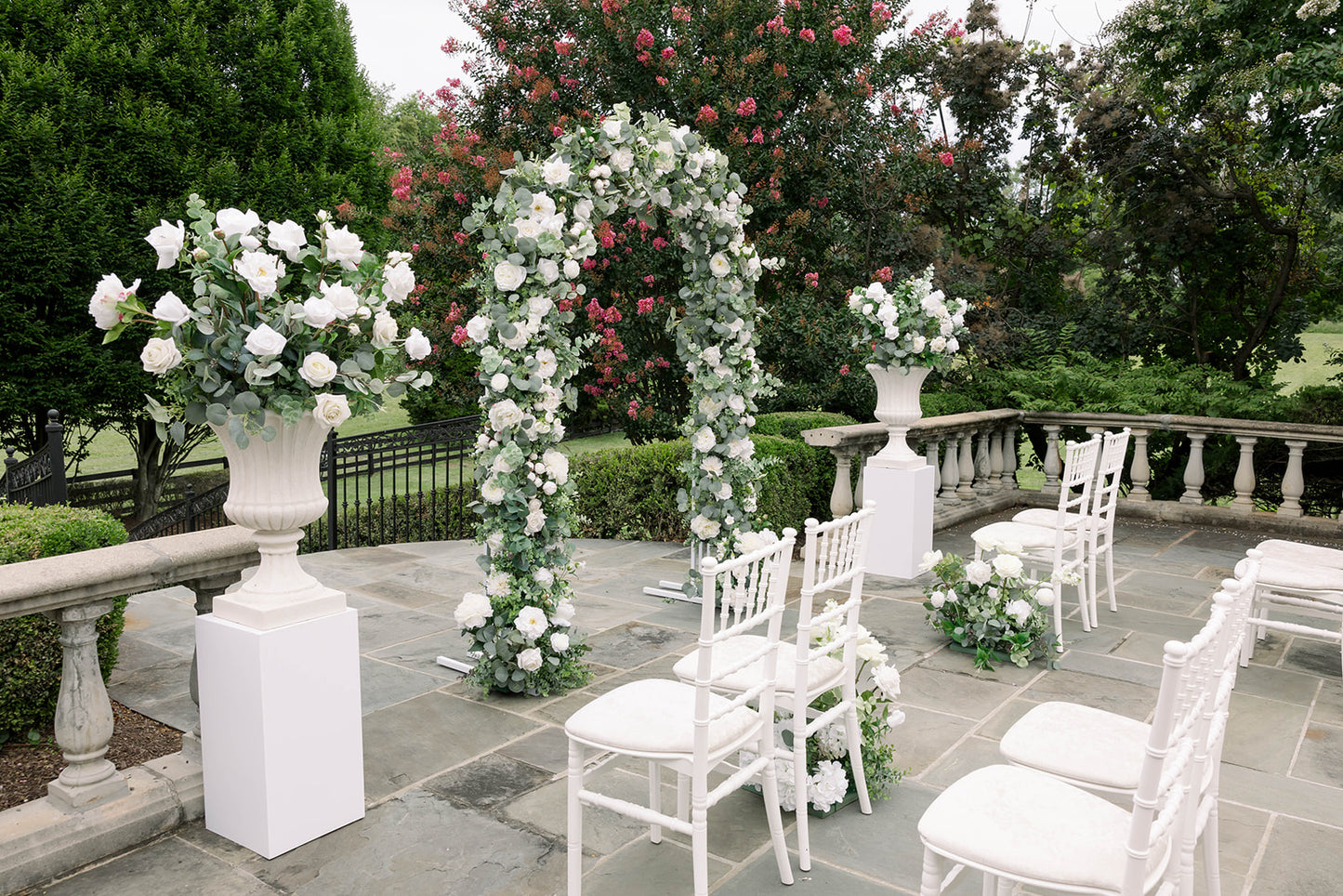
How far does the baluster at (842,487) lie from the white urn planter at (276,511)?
15.4ft

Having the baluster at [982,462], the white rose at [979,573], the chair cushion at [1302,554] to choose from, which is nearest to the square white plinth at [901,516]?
the white rose at [979,573]

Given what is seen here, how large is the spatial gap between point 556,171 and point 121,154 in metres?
6.85

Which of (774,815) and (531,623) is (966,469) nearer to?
(531,623)

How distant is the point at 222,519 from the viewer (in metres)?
10.9

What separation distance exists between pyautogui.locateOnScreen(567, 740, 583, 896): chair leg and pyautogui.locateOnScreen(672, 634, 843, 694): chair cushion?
56 centimetres

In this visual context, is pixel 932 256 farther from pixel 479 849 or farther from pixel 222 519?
pixel 222 519

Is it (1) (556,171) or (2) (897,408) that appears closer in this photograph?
(1) (556,171)

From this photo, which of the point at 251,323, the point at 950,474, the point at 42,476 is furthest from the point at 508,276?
the point at 950,474

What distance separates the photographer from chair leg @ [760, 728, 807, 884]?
2.79m

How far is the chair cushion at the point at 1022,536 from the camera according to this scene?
5178 millimetres

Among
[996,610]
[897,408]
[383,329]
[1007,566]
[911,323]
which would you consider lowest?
[996,610]

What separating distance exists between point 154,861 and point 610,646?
254cm

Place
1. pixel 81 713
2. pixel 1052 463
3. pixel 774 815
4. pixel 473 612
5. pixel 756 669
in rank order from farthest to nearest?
pixel 1052 463, pixel 473 612, pixel 756 669, pixel 81 713, pixel 774 815

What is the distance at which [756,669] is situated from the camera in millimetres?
3186
